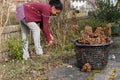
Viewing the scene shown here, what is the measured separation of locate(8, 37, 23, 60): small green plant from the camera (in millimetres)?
7605

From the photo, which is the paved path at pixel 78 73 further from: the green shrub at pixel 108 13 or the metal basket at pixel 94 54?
the green shrub at pixel 108 13

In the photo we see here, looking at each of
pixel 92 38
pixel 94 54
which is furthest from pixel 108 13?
pixel 94 54

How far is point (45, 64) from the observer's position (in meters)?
7.19

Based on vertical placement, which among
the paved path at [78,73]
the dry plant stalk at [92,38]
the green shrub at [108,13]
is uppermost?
the dry plant stalk at [92,38]

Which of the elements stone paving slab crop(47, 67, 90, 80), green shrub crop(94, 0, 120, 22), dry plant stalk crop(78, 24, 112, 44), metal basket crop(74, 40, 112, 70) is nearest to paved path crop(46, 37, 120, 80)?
stone paving slab crop(47, 67, 90, 80)

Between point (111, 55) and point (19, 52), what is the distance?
86.1 inches

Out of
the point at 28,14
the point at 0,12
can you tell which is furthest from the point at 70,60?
the point at 0,12

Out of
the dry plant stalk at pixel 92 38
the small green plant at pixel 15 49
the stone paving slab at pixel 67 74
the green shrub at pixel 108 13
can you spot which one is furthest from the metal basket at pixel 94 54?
the green shrub at pixel 108 13

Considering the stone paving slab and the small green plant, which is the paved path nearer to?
the stone paving slab

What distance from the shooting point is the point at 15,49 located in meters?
7.61

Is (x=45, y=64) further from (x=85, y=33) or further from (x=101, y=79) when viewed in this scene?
(x=101, y=79)

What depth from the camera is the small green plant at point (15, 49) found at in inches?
299

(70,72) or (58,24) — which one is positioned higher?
(58,24)

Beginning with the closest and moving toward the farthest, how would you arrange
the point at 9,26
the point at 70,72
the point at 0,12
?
the point at 0,12 < the point at 70,72 < the point at 9,26
